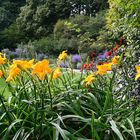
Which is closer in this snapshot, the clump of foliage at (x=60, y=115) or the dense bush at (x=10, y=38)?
the clump of foliage at (x=60, y=115)

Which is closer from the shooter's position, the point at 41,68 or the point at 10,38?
the point at 41,68

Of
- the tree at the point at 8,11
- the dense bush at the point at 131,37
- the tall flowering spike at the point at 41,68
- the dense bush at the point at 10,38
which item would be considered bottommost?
the dense bush at the point at 10,38

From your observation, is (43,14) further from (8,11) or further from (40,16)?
(8,11)

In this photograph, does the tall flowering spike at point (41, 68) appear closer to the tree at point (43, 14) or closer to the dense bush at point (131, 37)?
the dense bush at point (131, 37)

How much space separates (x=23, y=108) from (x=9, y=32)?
23651 mm

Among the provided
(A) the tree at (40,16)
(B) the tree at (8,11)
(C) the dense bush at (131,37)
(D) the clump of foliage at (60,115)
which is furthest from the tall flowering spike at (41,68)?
(B) the tree at (8,11)

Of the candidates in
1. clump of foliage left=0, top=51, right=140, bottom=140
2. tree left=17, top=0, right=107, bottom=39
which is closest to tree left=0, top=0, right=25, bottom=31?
tree left=17, top=0, right=107, bottom=39

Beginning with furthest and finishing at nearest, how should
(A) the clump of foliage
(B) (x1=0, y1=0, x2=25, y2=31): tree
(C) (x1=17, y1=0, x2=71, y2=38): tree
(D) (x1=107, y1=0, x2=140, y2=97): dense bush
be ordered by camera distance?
(B) (x1=0, y1=0, x2=25, y2=31): tree
(C) (x1=17, y1=0, x2=71, y2=38): tree
(D) (x1=107, y1=0, x2=140, y2=97): dense bush
(A) the clump of foliage

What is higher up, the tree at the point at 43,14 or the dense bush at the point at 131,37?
the dense bush at the point at 131,37

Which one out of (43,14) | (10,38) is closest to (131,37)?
(10,38)

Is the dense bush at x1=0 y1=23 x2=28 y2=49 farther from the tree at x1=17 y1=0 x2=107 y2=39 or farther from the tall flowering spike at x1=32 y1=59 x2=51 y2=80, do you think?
the tall flowering spike at x1=32 y1=59 x2=51 y2=80

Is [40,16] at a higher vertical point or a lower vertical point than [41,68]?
lower

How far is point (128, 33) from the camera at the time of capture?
4.59 meters

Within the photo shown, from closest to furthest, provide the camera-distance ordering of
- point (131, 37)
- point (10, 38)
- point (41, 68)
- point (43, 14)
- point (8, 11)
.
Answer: point (41, 68), point (131, 37), point (10, 38), point (43, 14), point (8, 11)
